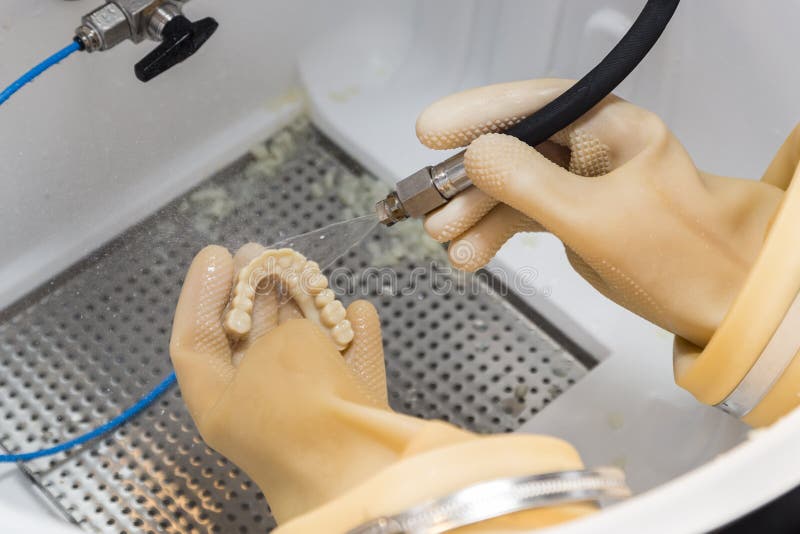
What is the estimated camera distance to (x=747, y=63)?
0.96 m

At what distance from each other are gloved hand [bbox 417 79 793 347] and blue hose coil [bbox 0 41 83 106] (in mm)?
398

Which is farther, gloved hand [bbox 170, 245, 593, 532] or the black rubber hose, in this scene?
the black rubber hose

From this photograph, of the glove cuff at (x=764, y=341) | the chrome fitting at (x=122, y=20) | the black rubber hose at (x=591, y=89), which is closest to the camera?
the glove cuff at (x=764, y=341)

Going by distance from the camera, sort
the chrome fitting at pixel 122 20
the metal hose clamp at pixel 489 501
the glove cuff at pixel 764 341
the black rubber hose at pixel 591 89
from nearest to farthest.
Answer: the metal hose clamp at pixel 489 501 < the glove cuff at pixel 764 341 < the black rubber hose at pixel 591 89 < the chrome fitting at pixel 122 20

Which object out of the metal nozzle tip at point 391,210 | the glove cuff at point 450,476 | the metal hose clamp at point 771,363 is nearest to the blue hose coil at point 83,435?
the metal nozzle tip at point 391,210

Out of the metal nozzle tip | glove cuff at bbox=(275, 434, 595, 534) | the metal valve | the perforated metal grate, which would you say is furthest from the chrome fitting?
glove cuff at bbox=(275, 434, 595, 534)

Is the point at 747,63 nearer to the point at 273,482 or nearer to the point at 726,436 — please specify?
the point at 726,436

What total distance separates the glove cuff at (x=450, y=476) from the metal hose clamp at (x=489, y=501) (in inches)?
0.4

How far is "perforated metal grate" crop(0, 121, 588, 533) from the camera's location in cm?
97

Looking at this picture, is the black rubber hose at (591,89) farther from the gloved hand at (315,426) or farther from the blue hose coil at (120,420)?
the blue hose coil at (120,420)

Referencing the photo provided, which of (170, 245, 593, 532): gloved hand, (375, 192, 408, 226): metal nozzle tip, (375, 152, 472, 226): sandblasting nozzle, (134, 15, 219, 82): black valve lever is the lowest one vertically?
(170, 245, 593, 532): gloved hand

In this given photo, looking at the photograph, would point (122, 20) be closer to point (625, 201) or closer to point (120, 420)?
Answer: point (120, 420)

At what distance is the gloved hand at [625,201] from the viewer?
72 cm

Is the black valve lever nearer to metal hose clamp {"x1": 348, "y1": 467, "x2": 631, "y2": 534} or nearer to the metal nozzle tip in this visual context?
the metal nozzle tip
